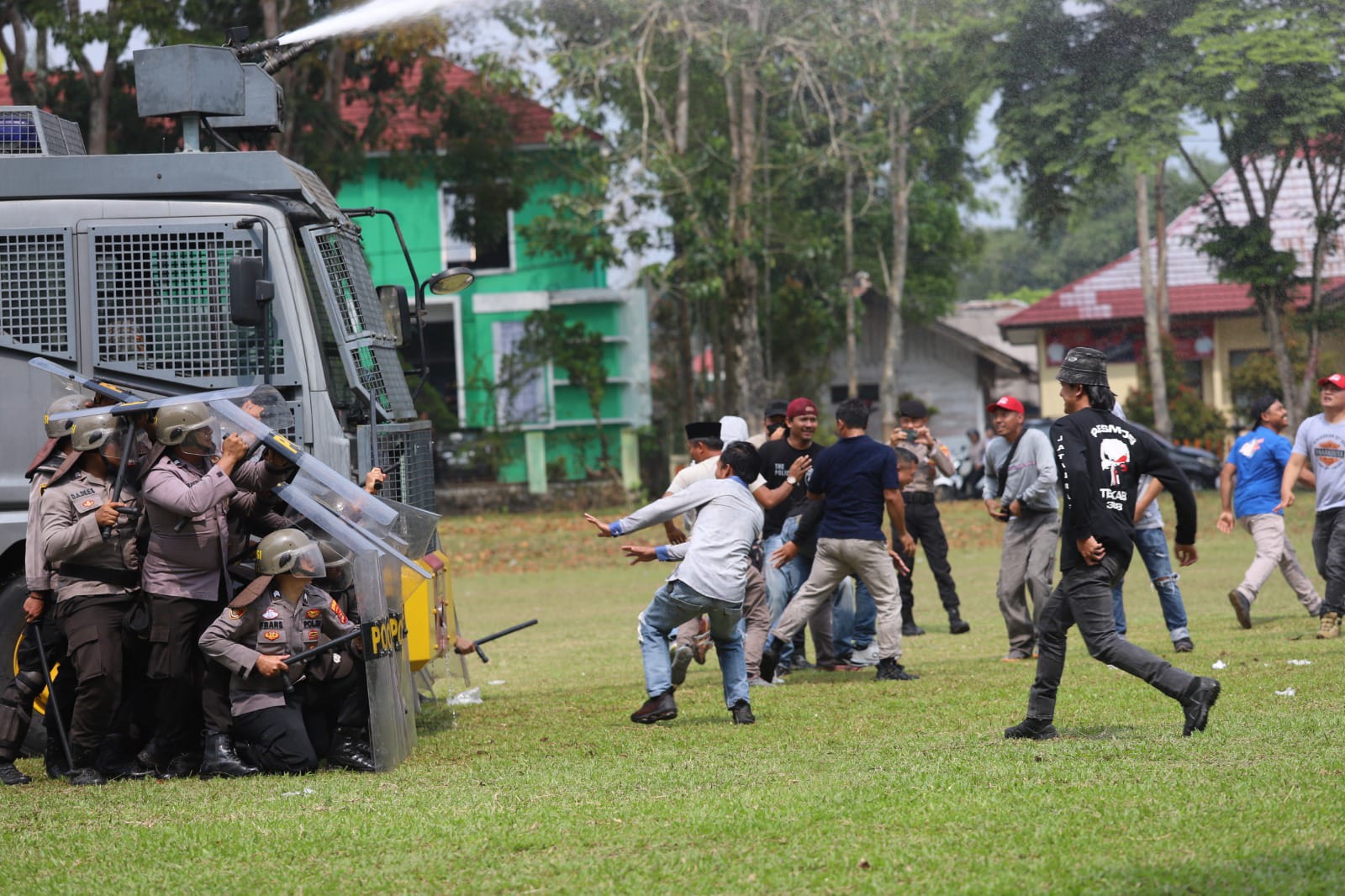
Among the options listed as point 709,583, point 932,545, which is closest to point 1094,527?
point 709,583

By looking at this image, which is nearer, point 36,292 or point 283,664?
point 283,664

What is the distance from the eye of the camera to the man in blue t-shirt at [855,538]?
414 inches

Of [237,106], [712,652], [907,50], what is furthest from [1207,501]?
[237,106]

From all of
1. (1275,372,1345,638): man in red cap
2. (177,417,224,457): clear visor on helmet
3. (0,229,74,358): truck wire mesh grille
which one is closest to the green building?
(1275,372,1345,638): man in red cap

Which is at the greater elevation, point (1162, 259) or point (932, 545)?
point (1162, 259)

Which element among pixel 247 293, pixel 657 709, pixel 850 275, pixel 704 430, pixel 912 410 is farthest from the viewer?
pixel 850 275

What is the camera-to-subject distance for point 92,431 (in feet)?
26.1

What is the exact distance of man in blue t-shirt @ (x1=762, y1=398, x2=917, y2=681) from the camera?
414 inches

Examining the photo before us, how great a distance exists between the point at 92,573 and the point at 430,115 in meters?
22.8

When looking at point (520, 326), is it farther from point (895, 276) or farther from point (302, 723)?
point (302, 723)

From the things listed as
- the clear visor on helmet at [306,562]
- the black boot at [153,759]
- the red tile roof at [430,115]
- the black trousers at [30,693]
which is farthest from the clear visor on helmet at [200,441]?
the red tile roof at [430,115]

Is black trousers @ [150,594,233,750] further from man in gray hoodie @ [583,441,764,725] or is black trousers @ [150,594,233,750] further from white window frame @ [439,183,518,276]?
white window frame @ [439,183,518,276]

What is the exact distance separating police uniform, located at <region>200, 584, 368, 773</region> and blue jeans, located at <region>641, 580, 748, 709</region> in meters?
1.70

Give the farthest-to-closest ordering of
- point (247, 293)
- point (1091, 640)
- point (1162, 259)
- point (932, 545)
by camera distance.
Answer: point (1162, 259)
point (932, 545)
point (247, 293)
point (1091, 640)
